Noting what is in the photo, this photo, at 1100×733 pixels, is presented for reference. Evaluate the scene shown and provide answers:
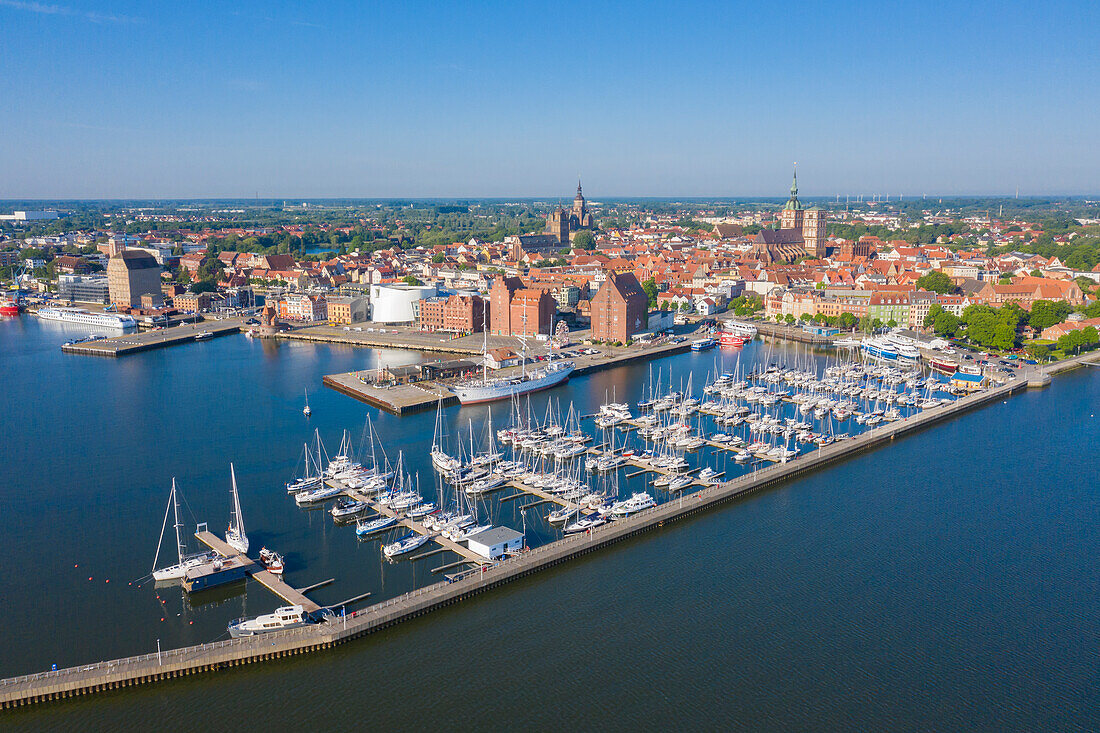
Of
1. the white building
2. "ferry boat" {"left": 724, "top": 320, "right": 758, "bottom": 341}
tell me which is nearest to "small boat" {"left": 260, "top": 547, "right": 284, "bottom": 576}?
"ferry boat" {"left": 724, "top": 320, "right": 758, "bottom": 341}

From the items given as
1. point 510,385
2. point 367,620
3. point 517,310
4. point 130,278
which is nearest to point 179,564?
point 367,620

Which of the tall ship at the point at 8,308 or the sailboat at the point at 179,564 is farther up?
the tall ship at the point at 8,308

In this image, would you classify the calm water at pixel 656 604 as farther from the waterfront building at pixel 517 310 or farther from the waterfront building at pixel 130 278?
the waterfront building at pixel 130 278

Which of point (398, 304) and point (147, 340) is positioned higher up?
point (398, 304)

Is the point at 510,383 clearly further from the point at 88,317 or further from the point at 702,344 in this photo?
the point at 88,317

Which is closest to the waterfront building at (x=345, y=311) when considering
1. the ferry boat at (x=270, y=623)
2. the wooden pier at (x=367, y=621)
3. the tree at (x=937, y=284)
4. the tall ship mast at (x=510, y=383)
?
the tall ship mast at (x=510, y=383)

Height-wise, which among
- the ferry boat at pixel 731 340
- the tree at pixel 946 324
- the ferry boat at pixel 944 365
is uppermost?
the tree at pixel 946 324
